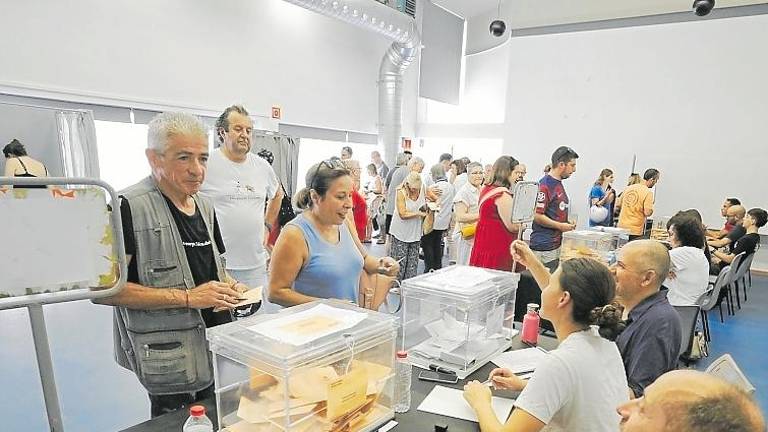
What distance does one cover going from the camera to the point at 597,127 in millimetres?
7875

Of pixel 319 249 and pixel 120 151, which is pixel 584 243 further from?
pixel 120 151

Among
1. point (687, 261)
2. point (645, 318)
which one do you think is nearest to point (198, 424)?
point (645, 318)

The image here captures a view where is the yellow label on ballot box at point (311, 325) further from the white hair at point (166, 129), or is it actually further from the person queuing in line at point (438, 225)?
the person queuing in line at point (438, 225)

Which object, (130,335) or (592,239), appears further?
(592,239)

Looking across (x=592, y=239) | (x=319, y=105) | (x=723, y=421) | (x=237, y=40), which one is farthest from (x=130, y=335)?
(x=319, y=105)

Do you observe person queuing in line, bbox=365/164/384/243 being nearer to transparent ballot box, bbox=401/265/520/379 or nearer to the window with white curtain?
the window with white curtain

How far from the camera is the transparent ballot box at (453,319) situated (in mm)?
1643

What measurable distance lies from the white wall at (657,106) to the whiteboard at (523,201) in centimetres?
563

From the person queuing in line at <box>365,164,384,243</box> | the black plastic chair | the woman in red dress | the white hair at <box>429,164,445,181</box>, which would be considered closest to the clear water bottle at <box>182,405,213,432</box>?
the woman in red dress

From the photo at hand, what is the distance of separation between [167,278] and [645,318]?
Result: 5.55ft

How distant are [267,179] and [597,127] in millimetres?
6994

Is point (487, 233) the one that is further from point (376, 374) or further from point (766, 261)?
point (766, 261)

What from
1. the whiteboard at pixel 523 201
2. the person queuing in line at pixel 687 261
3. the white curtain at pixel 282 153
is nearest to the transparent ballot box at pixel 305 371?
the whiteboard at pixel 523 201

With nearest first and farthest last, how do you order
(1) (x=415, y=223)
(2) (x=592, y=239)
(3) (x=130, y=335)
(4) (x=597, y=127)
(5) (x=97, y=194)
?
1. (5) (x=97, y=194)
2. (3) (x=130, y=335)
3. (2) (x=592, y=239)
4. (1) (x=415, y=223)
5. (4) (x=597, y=127)
